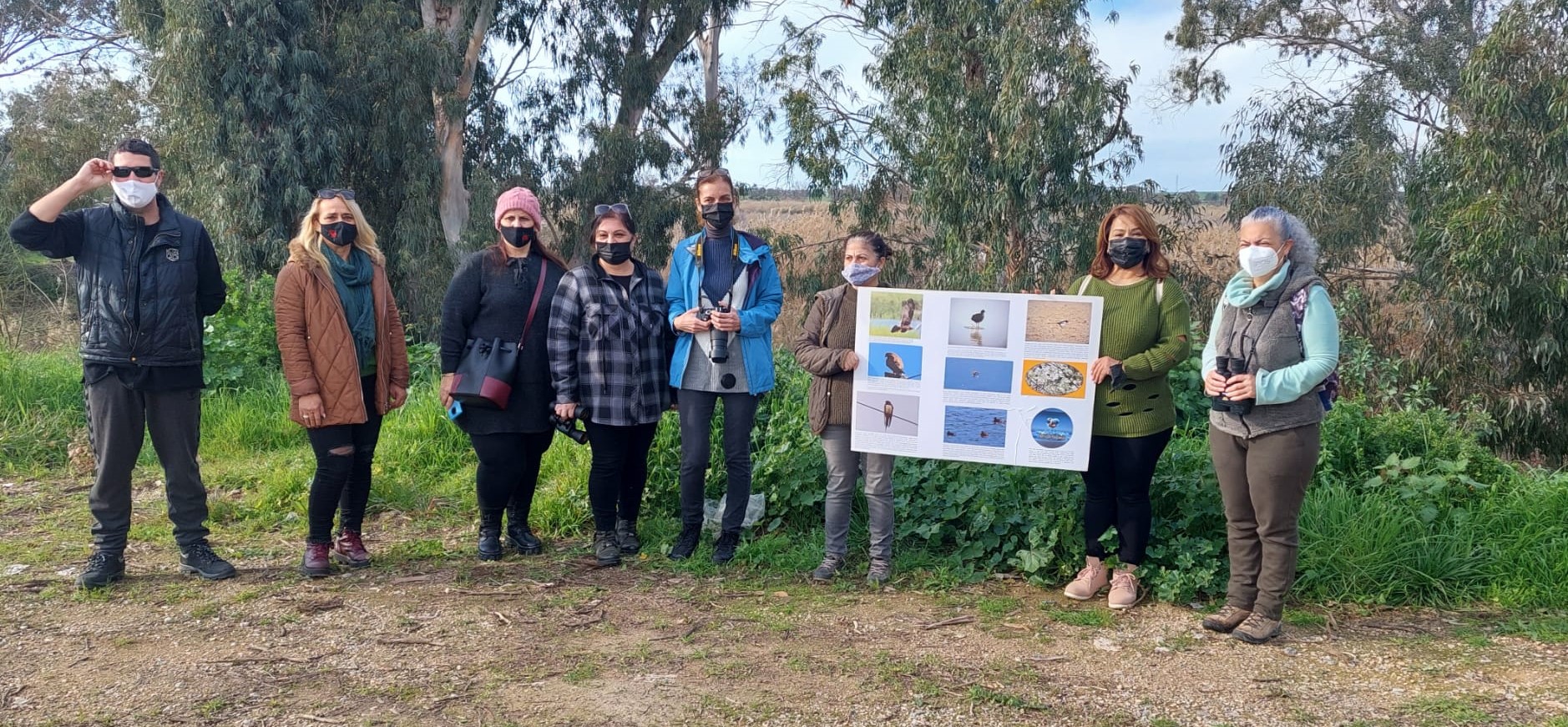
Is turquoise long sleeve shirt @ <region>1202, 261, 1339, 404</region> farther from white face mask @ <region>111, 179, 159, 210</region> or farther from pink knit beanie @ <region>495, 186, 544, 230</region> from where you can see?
white face mask @ <region>111, 179, 159, 210</region>

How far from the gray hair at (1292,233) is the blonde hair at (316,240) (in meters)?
3.47

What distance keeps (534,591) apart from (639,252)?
1713 cm

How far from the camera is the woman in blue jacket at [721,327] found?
481 cm

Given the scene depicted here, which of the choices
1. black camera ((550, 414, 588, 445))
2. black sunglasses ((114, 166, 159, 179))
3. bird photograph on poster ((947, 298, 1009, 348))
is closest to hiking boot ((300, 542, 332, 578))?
black camera ((550, 414, 588, 445))

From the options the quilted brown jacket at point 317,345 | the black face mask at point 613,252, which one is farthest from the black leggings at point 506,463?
the black face mask at point 613,252

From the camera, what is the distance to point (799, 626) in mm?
4336

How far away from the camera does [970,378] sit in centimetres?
466

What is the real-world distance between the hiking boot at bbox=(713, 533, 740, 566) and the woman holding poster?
443mm

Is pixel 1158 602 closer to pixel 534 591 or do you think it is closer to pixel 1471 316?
pixel 534 591

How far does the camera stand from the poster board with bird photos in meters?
4.47

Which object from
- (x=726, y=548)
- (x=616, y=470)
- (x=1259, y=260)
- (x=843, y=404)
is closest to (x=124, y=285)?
(x=616, y=470)

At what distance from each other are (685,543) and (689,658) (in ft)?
3.88

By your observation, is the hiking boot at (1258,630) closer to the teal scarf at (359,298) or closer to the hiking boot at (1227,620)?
the hiking boot at (1227,620)

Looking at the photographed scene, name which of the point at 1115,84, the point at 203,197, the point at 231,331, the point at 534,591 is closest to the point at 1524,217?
the point at 1115,84
